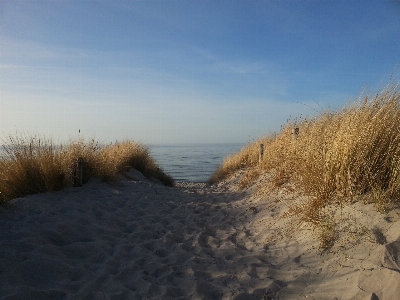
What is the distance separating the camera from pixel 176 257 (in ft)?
12.1

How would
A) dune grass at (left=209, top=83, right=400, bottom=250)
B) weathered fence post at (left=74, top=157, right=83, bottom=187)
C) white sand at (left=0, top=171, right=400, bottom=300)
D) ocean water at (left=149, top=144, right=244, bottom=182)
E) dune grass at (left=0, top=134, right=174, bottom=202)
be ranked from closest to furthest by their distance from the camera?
white sand at (left=0, top=171, right=400, bottom=300), dune grass at (left=209, top=83, right=400, bottom=250), dune grass at (left=0, top=134, right=174, bottom=202), weathered fence post at (left=74, top=157, right=83, bottom=187), ocean water at (left=149, top=144, right=244, bottom=182)

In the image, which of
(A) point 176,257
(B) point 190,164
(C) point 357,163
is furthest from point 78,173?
(B) point 190,164

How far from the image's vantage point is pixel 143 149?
486 inches

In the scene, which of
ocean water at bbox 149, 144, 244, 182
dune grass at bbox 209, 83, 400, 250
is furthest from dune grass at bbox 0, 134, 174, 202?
ocean water at bbox 149, 144, 244, 182

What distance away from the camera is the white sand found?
2770mm

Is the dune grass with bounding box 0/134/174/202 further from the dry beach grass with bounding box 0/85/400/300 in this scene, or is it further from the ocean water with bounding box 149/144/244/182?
the ocean water with bounding box 149/144/244/182

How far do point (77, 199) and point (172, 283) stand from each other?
10.8ft

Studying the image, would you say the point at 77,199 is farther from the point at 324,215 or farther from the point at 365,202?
the point at 365,202

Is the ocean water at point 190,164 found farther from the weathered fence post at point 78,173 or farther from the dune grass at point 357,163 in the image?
the dune grass at point 357,163

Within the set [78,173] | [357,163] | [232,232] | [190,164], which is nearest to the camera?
[357,163]

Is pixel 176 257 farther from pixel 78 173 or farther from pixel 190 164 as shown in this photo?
pixel 190 164

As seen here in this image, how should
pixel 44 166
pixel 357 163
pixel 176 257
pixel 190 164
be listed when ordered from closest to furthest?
pixel 176 257
pixel 357 163
pixel 44 166
pixel 190 164

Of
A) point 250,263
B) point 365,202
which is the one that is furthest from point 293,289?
point 365,202

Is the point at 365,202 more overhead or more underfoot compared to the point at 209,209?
more overhead
